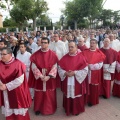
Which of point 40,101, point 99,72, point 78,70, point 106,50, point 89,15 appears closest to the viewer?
point 78,70

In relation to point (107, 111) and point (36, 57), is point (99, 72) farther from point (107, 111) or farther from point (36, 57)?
point (36, 57)

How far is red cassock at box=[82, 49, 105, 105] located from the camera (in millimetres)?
5492

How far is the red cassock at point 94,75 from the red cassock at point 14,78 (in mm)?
2062

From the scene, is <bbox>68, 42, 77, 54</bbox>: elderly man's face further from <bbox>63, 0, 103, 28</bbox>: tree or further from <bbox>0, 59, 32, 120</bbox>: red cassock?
<bbox>63, 0, 103, 28</bbox>: tree

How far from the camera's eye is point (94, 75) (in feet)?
18.0

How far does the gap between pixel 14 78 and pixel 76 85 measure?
1.64 metres

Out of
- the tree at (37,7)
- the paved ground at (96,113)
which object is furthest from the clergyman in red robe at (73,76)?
the tree at (37,7)

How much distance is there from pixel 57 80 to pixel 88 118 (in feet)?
4.18

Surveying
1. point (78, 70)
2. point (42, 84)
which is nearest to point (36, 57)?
point (42, 84)

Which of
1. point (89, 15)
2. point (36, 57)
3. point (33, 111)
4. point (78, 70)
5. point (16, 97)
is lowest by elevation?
point (33, 111)

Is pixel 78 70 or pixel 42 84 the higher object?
pixel 78 70

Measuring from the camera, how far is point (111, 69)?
5918 millimetres

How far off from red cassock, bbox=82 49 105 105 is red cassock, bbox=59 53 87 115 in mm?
600

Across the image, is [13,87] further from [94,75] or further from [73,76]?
[94,75]
